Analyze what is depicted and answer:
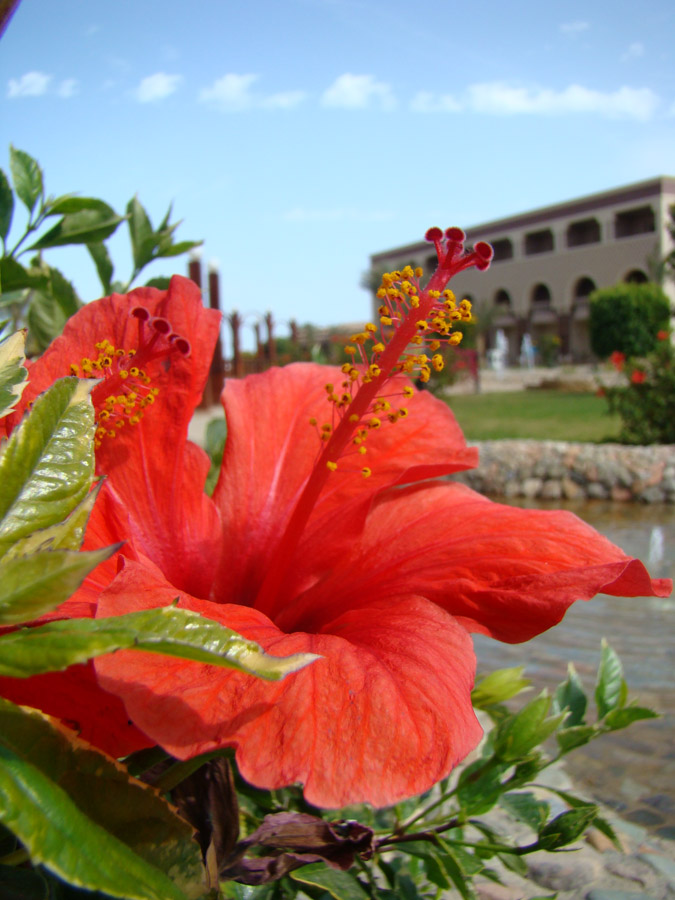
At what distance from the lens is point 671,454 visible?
998cm

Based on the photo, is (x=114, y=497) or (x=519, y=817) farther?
(x=519, y=817)

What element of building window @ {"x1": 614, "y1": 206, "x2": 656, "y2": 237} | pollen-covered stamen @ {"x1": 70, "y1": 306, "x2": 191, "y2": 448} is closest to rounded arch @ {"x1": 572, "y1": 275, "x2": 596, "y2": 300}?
building window @ {"x1": 614, "y1": 206, "x2": 656, "y2": 237}

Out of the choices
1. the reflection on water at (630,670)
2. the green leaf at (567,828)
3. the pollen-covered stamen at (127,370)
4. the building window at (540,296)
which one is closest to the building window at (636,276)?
the building window at (540,296)

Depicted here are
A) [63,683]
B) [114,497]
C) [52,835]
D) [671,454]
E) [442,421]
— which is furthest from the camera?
[671,454]

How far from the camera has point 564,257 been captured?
3947 centimetres

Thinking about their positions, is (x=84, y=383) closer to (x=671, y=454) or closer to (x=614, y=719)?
(x=614, y=719)

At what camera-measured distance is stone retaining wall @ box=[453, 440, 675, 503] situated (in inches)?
387

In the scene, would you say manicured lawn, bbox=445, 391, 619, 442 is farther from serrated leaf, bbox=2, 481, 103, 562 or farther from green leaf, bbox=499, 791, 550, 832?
serrated leaf, bbox=2, 481, 103, 562

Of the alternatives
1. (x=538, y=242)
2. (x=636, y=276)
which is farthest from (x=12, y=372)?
(x=538, y=242)

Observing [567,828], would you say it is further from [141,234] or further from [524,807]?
[141,234]

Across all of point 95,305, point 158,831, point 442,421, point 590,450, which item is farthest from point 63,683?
point 590,450

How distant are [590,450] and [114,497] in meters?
10.2

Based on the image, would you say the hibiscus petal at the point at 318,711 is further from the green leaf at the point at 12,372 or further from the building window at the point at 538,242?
the building window at the point at 538,242

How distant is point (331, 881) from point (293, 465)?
372 millimetres
